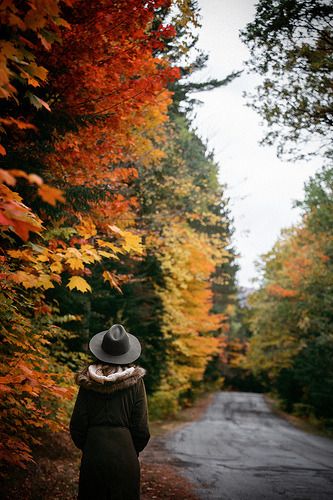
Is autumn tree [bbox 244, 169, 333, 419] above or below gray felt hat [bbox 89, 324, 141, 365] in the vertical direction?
above

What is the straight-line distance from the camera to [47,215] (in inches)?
251

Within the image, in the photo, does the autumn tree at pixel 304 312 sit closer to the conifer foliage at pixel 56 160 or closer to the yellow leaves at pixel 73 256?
the conifer foliage at pixel 56 160

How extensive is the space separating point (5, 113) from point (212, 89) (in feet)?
45.8

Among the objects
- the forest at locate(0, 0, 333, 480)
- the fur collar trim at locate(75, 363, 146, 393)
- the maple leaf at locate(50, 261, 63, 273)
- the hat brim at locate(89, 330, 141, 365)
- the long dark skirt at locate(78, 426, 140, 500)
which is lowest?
the long dark skirt at locate(78, 426, 140, 500)

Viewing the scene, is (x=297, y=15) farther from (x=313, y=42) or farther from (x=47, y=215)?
(x=47, y=215)

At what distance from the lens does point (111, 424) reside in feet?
12.5

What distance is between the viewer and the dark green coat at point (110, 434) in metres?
3.68

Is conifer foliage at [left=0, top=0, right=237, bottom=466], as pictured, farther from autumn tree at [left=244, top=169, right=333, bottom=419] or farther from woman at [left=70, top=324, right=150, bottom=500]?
autumn tree at [left=244, top=169, right=333, bottom=419]

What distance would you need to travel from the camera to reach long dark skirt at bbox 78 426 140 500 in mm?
3666

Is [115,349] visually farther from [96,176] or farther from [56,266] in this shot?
[96,176]

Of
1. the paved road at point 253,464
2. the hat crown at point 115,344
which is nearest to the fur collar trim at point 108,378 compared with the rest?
the hat crown at point 115,344

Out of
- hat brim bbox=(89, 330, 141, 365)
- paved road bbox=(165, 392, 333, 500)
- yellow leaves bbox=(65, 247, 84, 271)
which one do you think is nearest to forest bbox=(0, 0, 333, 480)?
yellow leaves bbox=(65, 247, 84, 271)

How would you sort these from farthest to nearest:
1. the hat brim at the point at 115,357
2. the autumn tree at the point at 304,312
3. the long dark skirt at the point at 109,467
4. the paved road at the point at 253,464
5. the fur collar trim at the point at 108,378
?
the autumn tree at the point at 304,312, the paved road at the point at 253,464, the hat brim at the point at 115,357, the fur collar trim at the point at 108,378, the long dark skirt at the point at 109,467

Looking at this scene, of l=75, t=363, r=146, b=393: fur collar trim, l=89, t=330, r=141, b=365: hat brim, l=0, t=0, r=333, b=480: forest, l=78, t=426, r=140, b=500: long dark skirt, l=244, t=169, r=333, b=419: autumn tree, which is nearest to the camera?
l=78, t=426, r=140, b=500: long dark skirt
